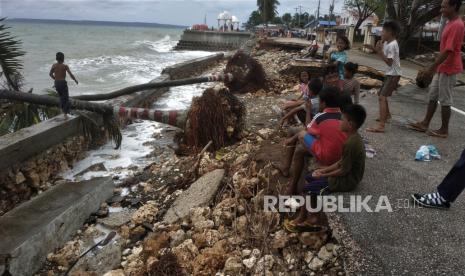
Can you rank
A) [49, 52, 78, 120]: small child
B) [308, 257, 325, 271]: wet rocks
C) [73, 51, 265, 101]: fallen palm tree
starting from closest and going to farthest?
[308, 257, 325, 271]: wet rocks < [49, 52, 78, 120]: small child < [73, 51, 265, 101]: fallen palm tree

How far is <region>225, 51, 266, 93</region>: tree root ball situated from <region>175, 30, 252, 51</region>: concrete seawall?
30.6m

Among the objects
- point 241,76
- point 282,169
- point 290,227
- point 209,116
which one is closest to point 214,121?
point 209,116

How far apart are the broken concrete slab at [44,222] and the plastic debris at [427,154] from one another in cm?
387

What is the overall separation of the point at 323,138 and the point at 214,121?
11.2 feet

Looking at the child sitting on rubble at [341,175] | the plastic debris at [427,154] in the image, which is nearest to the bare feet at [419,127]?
the plastic debris at [427,154]

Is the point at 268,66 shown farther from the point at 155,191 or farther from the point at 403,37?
the point at 155,191

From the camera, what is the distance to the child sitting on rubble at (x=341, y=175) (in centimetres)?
296

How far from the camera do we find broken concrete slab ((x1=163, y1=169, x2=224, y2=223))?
412cm

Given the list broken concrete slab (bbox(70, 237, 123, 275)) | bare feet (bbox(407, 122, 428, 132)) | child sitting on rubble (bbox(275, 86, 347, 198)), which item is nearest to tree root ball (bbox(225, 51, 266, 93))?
bare feet (bbox(407, 122, 428, 132))

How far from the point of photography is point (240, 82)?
39.2 feet

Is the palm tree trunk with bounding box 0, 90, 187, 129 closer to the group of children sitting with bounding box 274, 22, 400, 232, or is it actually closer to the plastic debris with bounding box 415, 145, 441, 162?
the group of children sitting with bounding box 274, 22, 400, 232

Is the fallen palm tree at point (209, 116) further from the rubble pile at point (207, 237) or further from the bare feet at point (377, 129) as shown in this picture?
the bare feet at point (377, 129)

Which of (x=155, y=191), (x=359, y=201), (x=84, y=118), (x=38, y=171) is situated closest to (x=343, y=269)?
(x=359, y=201)

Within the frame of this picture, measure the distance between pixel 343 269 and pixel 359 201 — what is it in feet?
2.25
